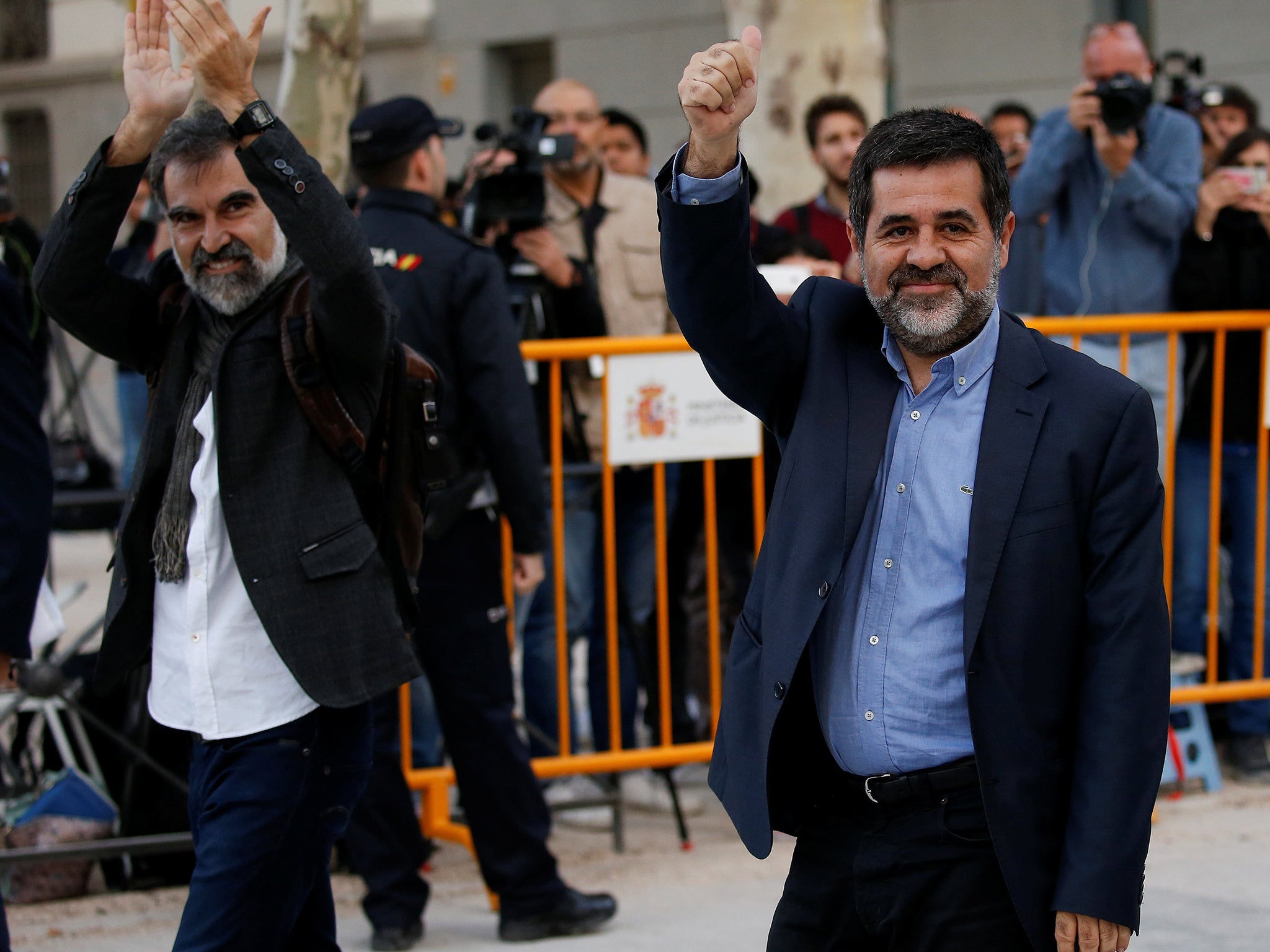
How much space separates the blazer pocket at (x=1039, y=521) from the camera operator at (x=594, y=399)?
2820 millimetres

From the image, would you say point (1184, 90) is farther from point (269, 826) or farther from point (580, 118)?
point (269, 826)

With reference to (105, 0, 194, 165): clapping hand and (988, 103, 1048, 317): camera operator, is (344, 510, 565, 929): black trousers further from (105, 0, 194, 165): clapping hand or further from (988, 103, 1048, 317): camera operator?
(988, 103, 1048, 317): camera operator

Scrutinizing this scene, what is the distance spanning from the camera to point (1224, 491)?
570cm

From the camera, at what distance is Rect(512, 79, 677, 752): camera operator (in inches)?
208

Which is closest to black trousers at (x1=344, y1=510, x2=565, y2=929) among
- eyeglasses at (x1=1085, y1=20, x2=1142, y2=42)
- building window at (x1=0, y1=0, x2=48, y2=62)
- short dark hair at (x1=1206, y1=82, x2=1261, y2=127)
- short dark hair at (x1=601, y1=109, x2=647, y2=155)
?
eyeglasses at (x1=1085, y1=20, x2=1142, y2=42)

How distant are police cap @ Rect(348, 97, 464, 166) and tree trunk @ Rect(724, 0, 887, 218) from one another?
165 inches

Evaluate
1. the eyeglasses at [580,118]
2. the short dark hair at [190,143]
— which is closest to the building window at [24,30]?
the eyeglasses at [580,118]

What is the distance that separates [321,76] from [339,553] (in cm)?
382

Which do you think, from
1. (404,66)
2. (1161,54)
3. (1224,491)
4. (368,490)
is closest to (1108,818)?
(368,490)

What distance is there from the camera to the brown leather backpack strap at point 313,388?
3043 millimetres

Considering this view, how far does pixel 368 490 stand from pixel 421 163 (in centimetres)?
150

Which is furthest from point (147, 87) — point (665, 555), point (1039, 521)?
point (665, 555)

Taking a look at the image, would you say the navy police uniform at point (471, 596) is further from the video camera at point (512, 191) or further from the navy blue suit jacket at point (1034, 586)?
the navy blue suit jacket at point (1034, 586)

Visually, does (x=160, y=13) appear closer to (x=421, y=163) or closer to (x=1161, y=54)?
(x=421, y=163)
